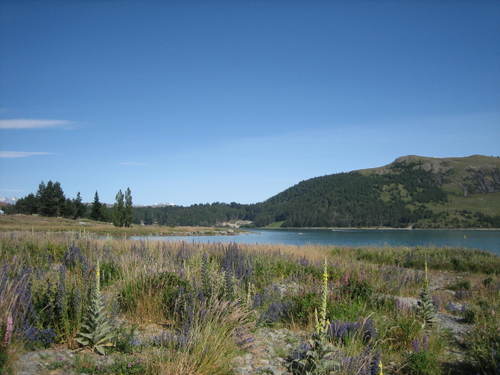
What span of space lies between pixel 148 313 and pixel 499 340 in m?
5.24

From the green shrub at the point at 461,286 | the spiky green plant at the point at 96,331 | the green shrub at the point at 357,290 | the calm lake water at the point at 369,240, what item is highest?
the spiky green plant at the point at 96,331

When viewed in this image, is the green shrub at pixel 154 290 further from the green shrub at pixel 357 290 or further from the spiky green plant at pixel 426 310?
the spiky green plant at pixel 426 310

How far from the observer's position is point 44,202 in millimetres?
88188

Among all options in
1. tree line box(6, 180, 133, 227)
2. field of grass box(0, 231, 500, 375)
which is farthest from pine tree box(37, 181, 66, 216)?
field of grass box(0, 231, 500, 375)

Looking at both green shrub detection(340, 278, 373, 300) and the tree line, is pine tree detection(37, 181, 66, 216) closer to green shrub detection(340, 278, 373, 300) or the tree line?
the tree line

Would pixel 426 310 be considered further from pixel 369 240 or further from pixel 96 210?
pixel 96 210

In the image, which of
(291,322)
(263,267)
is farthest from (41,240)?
(291,322)

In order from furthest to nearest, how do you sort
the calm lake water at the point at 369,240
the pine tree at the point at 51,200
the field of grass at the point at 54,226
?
the pine tree at the point at 51,200 → the calm lake water at the point at 369,240 → the field of grass at the point at 54,226

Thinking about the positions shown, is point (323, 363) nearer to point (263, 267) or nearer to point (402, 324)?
point (402, 324)

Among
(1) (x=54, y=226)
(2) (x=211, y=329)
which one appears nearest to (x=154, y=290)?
(2) (x=211, y=329)

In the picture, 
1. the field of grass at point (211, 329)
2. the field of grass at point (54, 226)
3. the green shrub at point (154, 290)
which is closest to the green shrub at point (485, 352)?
the field of grass at point (211, 329)

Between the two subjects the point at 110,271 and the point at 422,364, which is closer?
the point at 422,364

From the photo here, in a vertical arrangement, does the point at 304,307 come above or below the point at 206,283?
below

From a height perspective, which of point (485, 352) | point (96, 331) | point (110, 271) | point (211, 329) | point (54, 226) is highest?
point (54, 226)
